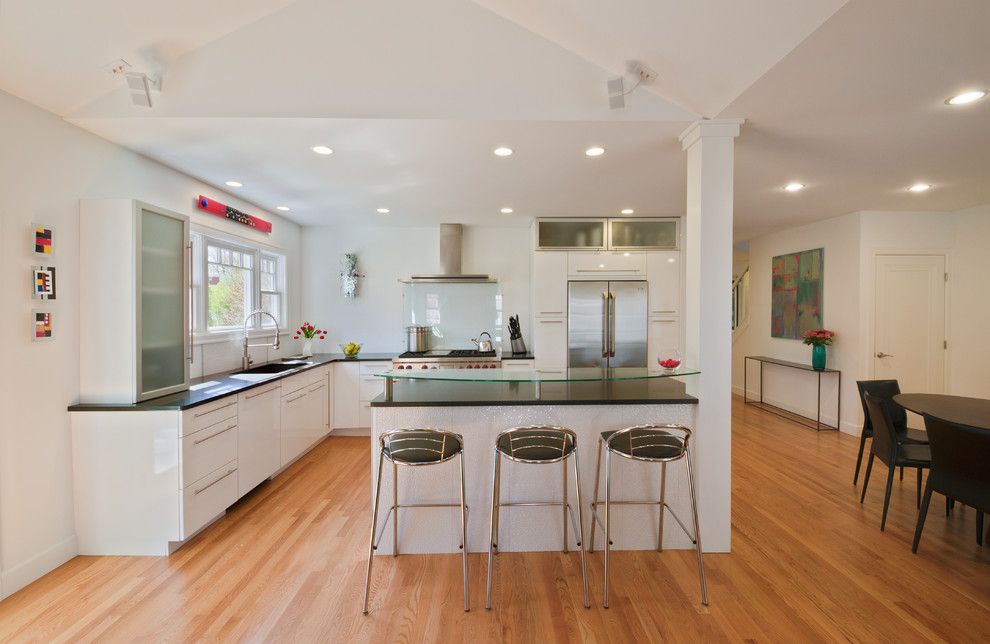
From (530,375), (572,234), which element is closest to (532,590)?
(530,375)

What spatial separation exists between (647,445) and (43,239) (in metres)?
3.34

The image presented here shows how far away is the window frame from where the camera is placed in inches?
141

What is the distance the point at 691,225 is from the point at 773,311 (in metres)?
4.60

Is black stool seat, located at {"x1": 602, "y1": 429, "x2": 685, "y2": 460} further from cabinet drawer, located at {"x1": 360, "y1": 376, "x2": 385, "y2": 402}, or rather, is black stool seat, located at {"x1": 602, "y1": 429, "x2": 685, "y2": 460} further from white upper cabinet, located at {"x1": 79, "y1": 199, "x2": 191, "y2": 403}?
cabinet drawer, located at {"x1": 360, "y1": 376, "x2": 385, "y2": 402}

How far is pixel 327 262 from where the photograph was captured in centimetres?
554

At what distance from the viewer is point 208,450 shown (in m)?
2.69

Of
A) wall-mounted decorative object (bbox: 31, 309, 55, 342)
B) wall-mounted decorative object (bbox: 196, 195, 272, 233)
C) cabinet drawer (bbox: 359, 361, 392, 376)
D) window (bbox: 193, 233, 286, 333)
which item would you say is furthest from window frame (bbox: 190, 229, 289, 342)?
wall-mounted decorative object (bbox: 31, 309, 55, 342)

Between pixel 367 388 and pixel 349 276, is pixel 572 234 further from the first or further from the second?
pixel 367 388

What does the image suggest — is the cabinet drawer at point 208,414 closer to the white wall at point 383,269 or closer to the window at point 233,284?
the window at point 233,284

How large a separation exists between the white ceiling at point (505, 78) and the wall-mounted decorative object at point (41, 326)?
109cm

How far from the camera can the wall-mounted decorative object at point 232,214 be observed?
3533mm

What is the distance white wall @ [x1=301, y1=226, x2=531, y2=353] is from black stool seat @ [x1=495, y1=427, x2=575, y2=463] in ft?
11.3

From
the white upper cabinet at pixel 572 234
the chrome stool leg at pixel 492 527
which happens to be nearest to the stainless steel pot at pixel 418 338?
the white upper cabinet at pixel 572 234

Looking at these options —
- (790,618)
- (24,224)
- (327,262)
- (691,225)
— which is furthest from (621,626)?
(327,262)
